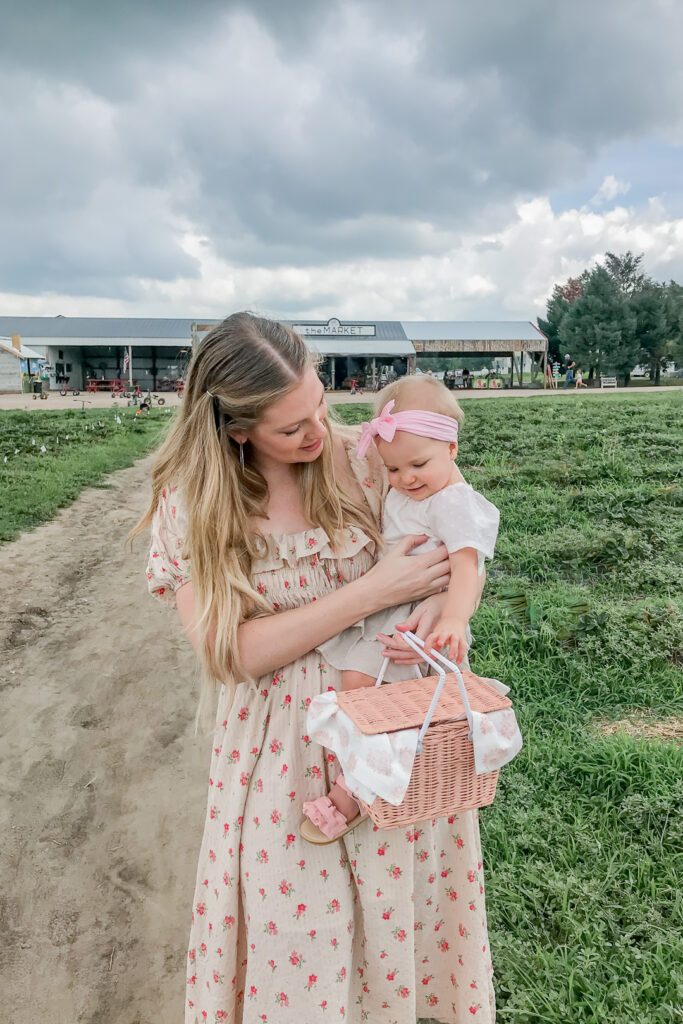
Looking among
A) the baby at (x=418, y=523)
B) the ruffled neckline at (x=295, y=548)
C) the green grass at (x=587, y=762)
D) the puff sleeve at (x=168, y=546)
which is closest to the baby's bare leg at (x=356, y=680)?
the baby at (x=418, y=523)

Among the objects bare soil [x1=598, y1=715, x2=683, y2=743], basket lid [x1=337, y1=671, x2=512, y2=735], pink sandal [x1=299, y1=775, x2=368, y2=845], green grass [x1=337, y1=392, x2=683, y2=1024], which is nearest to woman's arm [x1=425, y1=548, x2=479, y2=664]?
basket lid [x1=337, y1=671, x2=512, y2=735]

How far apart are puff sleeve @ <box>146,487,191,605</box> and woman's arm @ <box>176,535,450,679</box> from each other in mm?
141

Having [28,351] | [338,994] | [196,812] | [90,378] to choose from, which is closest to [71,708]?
[196,812]

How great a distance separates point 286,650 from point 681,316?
1410 inches

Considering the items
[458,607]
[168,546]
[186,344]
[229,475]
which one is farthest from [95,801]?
[186,344]

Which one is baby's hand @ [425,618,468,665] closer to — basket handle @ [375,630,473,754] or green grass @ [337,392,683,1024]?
basket handle @ [375,630,473,754]

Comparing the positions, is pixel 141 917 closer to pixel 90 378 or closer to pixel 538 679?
pixel 538 679

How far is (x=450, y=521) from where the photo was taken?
1683 mm

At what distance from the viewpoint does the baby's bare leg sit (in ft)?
5.20

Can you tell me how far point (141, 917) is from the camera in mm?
2623

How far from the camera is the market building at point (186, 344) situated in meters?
28.7

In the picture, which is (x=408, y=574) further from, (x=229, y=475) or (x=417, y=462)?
(x=229, y=475)

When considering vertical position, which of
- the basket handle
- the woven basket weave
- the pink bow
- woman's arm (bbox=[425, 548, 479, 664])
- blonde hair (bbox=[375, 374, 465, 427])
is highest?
blonde hair (bbox=[375, 374, 465, 427])

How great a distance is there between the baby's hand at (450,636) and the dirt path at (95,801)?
1.58m
